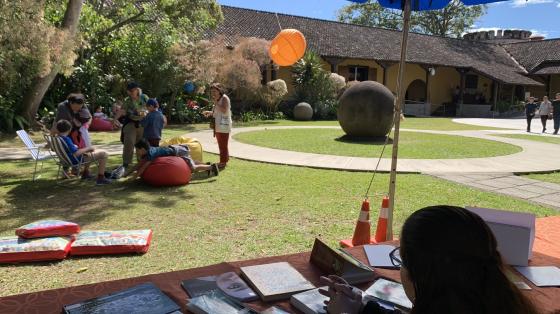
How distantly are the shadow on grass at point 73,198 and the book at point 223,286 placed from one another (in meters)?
3.44

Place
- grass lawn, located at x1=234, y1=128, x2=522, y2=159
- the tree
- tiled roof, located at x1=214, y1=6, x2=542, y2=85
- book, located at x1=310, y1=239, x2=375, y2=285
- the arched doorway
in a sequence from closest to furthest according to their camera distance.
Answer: book, located at x1=310, y1=239, x2=375, y2=285, grass lawn, located at x1=234, y1=128, x2=522, y2=159, tiled roof, located at x1=214, y1=6, x2=542, y2=85, the arched doorway, the tree

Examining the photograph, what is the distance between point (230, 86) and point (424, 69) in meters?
18.6

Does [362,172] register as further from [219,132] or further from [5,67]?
[5,67]

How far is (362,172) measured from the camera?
8.71 m

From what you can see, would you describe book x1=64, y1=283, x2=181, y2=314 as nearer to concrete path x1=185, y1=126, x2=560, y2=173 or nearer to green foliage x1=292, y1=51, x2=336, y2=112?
concrete path x1=185, y1=126, x2=560, y2=173

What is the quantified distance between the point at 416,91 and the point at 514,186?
30155 millimetres

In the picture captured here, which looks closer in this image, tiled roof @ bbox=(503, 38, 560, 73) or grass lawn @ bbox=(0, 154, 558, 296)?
grass lawn @ bbox=(0, 154, 558, 296)

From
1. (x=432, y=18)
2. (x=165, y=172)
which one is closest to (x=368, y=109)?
(x=165, y=172)

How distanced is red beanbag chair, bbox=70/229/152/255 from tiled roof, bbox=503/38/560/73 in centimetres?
4083

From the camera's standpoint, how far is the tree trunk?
42.7 ft

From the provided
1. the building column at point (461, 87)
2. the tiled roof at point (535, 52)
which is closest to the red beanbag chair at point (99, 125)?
the building column at point (461, 87)

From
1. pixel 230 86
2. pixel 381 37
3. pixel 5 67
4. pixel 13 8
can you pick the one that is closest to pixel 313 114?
Result: pixel 230 86

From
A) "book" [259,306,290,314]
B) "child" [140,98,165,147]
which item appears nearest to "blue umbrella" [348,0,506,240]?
"book" [259,306,290,314]

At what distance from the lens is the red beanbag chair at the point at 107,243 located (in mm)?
4270
